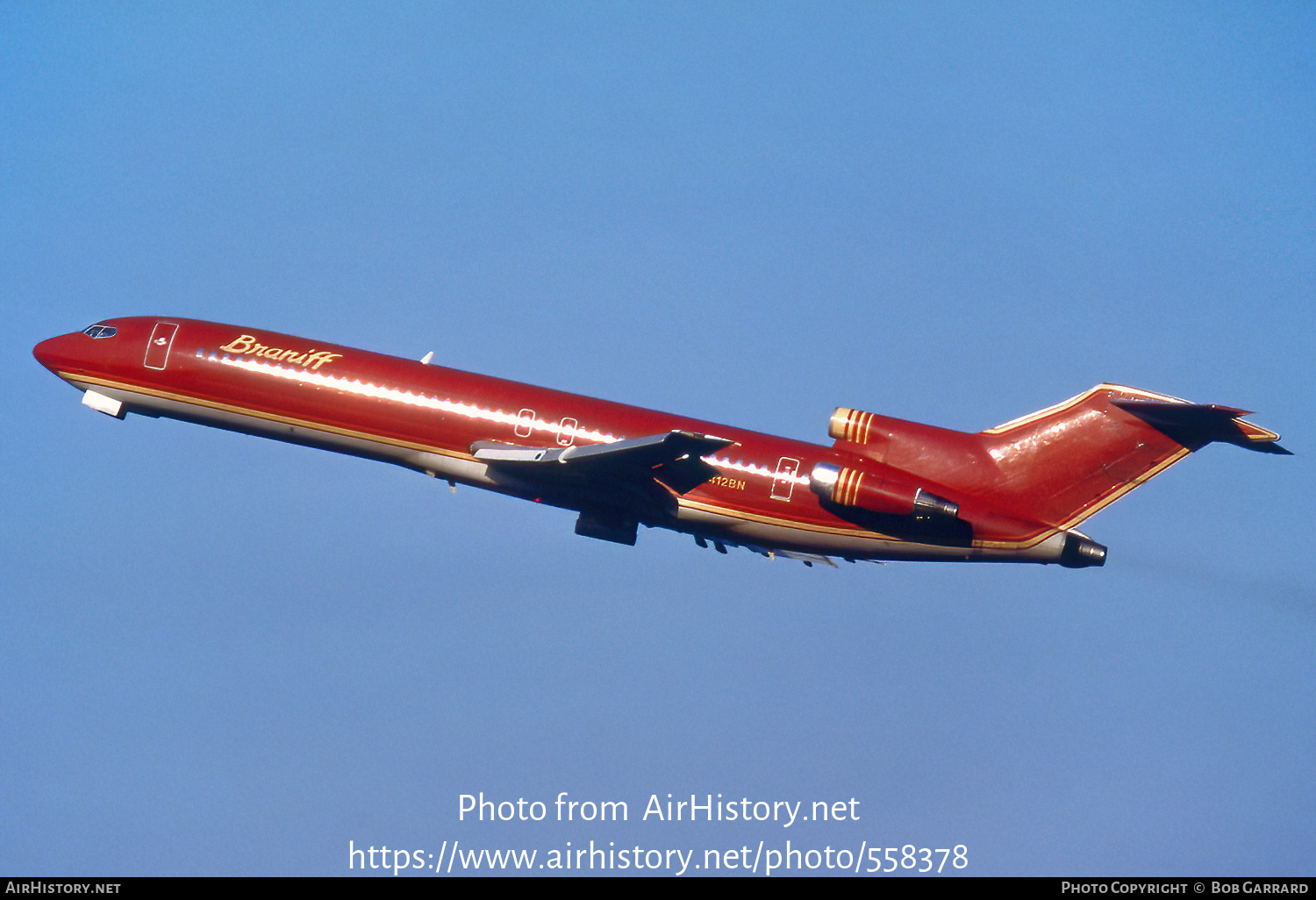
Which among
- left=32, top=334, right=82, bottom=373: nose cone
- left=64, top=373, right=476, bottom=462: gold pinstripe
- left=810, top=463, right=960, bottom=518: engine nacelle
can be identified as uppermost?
left=32, top=334, right=82, bottom=373: nose cone

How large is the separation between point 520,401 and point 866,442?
391 inches

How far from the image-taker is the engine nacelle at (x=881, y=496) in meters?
35.2

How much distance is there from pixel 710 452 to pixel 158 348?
17.5 m

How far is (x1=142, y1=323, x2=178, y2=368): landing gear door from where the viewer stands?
40.3 metres

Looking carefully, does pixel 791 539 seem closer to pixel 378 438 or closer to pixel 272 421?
pixel 378 438

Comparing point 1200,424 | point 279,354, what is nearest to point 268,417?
point 279,354

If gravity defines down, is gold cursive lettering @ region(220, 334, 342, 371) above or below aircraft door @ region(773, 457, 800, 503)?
above

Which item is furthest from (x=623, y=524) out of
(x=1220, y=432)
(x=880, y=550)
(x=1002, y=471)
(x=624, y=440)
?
(x=1220, y=432)

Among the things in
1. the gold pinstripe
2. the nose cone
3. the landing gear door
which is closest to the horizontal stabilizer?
the gold pinstripe

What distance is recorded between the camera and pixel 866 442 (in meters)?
37.8

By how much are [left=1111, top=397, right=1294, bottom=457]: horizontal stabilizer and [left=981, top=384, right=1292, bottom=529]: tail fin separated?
3 centimetres

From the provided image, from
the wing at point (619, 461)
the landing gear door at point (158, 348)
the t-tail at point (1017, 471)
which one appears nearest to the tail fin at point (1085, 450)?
the t-tail at point (1017, 471)

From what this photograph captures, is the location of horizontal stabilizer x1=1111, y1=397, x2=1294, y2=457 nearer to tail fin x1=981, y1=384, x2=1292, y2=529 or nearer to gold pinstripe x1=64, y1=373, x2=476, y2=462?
tail fin x1=981, y1=384, x2=1292, y2=529

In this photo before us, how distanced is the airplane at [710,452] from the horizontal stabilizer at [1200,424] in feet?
0.22
